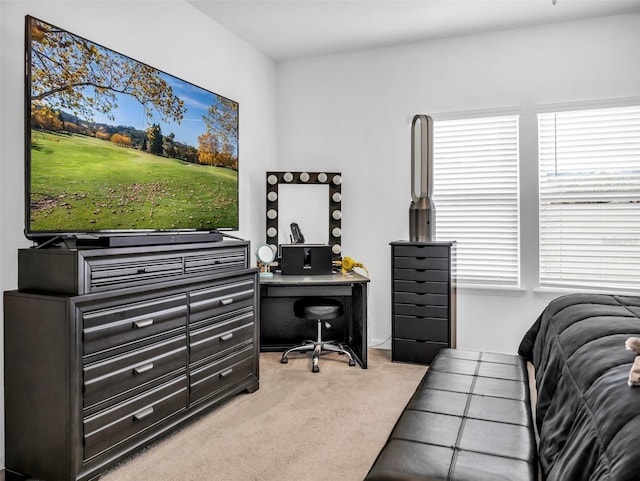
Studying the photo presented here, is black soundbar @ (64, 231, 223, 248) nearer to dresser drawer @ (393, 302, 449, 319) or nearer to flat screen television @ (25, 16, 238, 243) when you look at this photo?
flat screen television @ (25, 16, 238, 243)

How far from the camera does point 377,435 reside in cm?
253

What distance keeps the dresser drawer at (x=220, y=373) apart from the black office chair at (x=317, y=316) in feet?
2.11

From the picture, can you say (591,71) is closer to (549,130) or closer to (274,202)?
(549,130)

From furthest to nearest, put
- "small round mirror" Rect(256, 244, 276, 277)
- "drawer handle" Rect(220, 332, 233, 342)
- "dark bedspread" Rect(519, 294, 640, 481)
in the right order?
"small round mirror" Rect(256, 244, 276, 277) → "drawer handle" Rect(220, 332, 233, 342) → "dark bedspread" Rect(519, 294, 640, 481)

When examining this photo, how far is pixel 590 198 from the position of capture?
3.74 m

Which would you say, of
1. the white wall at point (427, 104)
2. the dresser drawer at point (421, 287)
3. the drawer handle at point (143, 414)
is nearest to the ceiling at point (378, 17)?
Answer: the white wall at point (427, 104)

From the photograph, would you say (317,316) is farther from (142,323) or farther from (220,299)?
(142,323)

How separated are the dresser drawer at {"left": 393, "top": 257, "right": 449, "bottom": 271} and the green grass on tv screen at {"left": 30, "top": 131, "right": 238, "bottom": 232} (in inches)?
56.5

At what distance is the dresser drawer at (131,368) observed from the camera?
201 centimetres

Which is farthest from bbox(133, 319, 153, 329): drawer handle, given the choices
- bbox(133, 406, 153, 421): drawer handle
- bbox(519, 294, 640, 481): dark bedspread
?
bbox(519, 294, 640, 481): dark bedspread

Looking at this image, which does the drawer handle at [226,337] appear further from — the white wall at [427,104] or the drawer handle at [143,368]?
the white wall at [427,104]

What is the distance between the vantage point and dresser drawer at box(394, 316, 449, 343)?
12.2 feet

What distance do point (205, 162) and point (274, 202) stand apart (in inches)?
37.7

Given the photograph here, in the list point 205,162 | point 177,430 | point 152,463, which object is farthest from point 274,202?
point 152,463
